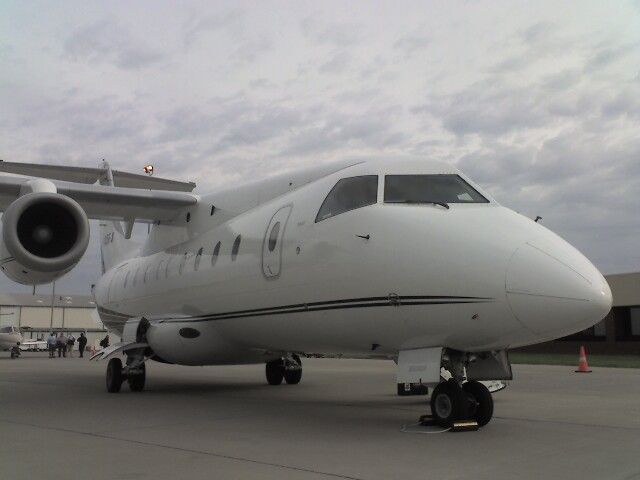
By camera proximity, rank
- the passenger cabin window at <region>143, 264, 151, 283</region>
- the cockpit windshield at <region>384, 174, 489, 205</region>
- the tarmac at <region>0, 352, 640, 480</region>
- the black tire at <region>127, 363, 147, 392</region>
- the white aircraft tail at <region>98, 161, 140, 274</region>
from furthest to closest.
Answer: the white aircraft tail at <region>98, 161, 140, 274</region> → the passenger cabin window at <region>143, 264, 151, 283</region> → the black tire at <region>127, 363, 147, 392</region> → the cockpit windshield at <region>384, 174, 489, 205</region> → the tarmac at <region>0, 352, 640, 480</region>

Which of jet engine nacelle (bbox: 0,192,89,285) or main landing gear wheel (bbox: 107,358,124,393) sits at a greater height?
jet engine nacelle (bbox: 0,192,89,285)

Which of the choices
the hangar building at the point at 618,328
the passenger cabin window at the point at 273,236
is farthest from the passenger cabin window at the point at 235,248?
the hangar building at the point at 618,328

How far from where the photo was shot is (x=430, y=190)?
23.1 feet

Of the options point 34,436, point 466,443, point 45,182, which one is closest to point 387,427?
point 466,443

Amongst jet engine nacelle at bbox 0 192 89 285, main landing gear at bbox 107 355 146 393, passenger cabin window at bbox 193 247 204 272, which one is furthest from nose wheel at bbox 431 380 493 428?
main landing gear at bbox 107 355 146 393

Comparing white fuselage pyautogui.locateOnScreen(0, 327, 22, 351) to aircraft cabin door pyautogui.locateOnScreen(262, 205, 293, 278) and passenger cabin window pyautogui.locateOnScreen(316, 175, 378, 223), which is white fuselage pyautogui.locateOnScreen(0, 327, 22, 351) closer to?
aircraft cabin door pyautogui.locateOnScreen(262, 205, 293, 278)

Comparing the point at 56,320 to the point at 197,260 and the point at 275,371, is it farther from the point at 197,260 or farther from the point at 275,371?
the point at 197,260

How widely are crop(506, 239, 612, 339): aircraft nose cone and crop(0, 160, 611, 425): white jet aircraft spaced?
0.01 m

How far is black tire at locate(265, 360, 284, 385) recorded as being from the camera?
1326 cm

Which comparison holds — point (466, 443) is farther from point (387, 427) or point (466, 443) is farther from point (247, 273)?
point (247, 273)

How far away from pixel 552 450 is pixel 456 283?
5.22 ft

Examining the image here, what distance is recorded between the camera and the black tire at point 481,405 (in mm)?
6750

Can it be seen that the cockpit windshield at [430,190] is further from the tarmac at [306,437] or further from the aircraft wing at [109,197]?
the aircraft wing at [109,197]

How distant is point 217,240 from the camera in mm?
10070
